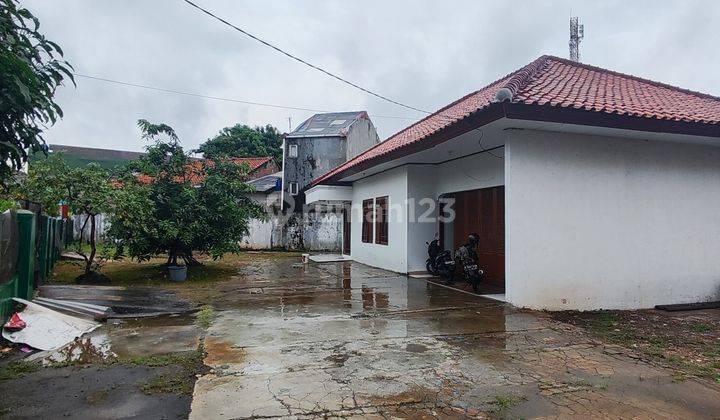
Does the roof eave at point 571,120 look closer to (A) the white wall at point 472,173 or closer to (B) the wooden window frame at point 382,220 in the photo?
(A) the white wall at point 472,173

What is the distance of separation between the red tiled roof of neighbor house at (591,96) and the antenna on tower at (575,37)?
28.2 ft

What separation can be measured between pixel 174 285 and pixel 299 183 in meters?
12.7

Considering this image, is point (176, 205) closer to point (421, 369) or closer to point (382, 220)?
point (382, 220)

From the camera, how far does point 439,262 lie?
33.3 feet

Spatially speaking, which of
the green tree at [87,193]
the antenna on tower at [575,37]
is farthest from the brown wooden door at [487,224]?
the antenna on tower at [575,37]

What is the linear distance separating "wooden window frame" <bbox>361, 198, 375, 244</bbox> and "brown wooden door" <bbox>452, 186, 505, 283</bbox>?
372cm

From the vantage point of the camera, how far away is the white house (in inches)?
264

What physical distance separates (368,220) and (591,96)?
313 inches

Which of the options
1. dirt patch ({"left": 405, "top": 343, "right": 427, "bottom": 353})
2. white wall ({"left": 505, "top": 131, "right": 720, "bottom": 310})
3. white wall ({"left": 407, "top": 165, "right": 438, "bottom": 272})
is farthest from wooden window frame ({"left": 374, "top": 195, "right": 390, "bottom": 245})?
dirt patch ({"left": 405, "top": 343, "right": 427, "bottom": 353})

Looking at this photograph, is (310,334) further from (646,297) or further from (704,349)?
(646,297)

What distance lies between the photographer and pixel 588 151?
7.17 m

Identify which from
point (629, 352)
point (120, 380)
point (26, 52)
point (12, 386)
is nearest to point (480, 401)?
point (629, 352)

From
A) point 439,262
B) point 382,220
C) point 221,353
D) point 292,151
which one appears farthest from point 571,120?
point 292,151

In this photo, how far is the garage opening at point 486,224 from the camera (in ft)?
28.8
